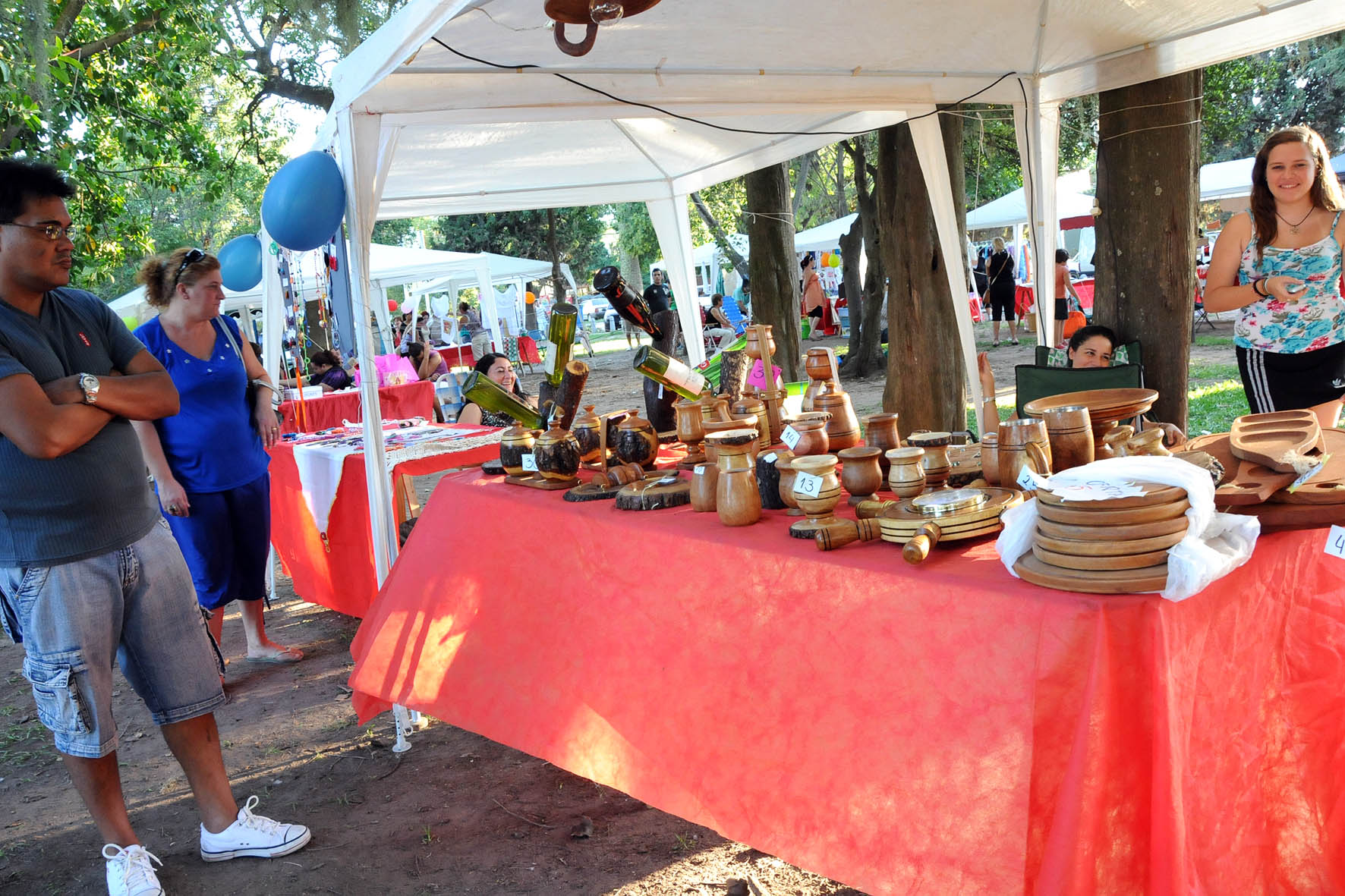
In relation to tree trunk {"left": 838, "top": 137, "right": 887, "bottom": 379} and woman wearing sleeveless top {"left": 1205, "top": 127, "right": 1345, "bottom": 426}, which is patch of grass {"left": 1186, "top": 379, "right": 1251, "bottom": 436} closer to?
woman wearing sleeveless top {"left": 1205, "top": 127, "right": 1345, "bottom": 426}

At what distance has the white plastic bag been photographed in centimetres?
125

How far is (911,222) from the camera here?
17.6ft

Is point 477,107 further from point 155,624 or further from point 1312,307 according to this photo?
point 1312,307

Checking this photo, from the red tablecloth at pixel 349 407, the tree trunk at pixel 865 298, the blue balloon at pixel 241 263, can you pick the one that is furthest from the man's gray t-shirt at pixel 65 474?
the tree trunk at pixel 865 298

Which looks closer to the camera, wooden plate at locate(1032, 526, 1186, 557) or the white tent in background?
wooden plate at locate(1032, 526, 1186, 557)

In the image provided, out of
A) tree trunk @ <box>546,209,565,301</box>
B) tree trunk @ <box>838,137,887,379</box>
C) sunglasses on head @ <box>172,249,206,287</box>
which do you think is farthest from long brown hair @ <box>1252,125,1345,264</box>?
tree trunk @ <box>546,209,565,301</box>

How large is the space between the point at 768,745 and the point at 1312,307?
2.48m

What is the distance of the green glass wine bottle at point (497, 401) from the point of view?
Answer: 9.42 feet

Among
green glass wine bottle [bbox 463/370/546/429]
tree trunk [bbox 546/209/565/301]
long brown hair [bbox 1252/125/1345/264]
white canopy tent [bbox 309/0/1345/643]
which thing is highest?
tree trunk [bbox 546/209/565/301]

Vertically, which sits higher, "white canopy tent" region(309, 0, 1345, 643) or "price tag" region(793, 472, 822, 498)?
"white canopy tent" region(309, 0, 1345, 643)

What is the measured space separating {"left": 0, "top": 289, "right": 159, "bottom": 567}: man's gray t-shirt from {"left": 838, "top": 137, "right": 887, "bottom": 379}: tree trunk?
31.3 ft

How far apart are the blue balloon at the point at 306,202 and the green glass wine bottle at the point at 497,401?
727 millimetres

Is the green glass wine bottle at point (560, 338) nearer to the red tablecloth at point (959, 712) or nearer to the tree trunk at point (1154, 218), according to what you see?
the red tablecloth at point (959, 712)

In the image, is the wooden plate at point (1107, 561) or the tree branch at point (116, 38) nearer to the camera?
the wooden plate at point (1107, 561)
